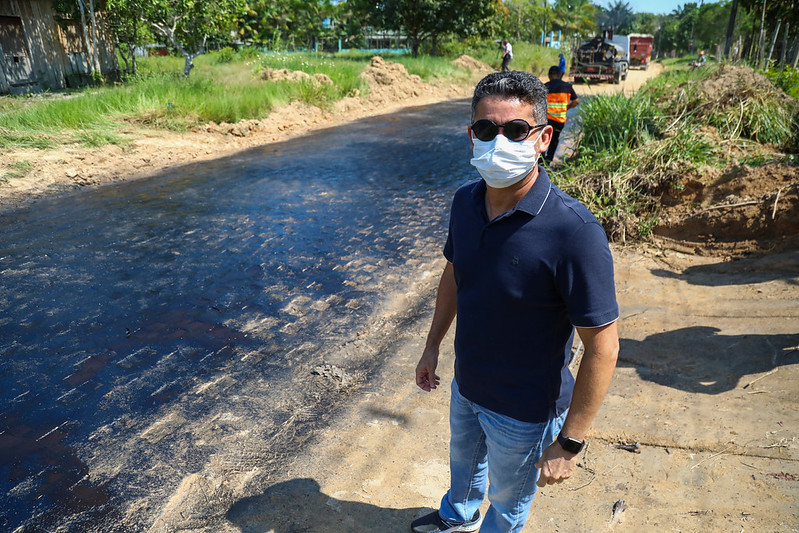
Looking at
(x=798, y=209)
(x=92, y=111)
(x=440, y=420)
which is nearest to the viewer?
(x=440, y=420)

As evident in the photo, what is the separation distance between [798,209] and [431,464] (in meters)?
5.34

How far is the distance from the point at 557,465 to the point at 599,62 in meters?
27.9

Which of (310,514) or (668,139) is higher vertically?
(668,139)

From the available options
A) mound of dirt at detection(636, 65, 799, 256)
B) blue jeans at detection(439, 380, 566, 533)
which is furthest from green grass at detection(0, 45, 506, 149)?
blue jeans at detection(439, 380, 566, 533)

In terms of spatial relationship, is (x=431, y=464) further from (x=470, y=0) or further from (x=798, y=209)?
(x=470, y=0)

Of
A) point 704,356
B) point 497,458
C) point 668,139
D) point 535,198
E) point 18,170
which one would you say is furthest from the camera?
point 18,170

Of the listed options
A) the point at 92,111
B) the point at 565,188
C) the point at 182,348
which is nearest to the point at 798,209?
the point at 565,188

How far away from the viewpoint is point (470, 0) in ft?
96.7

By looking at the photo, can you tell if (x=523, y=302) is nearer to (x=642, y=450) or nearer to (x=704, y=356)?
(x=642, y=450)

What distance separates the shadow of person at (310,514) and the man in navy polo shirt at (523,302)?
810mm

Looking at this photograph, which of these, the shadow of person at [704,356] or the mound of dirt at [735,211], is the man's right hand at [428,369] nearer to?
the shadow of person at [704,356]

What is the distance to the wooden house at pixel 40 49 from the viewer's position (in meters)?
15.7

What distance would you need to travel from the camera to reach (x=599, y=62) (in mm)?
26312

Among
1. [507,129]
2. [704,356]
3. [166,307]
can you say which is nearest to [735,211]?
[704,356]
